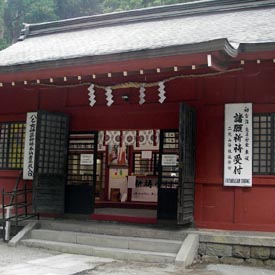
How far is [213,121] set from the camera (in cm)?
916

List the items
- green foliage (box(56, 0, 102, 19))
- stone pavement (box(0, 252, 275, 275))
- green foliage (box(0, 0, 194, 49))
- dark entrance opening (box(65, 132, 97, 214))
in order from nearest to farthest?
stone pavement (box(0, 252, 275, 275)) → dark entrance opening (box(65, 132, 97, 214)) → green foliage (box(0, 0, 194, 49)) → green foliage (box(56, 0, 102, 19))

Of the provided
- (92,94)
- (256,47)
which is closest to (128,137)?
(92,94)

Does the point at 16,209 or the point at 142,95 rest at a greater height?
the point at 142,95

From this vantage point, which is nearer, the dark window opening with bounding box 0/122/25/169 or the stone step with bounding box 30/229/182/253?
the stone step with bounding box 30/229/182/253

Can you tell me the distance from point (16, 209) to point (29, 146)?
195cm

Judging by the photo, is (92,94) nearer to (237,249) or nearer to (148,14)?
(148,14)

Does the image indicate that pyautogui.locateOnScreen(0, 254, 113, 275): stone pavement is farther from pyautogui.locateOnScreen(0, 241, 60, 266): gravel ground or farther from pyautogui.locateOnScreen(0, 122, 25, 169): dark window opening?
pyautogui.locateOnScreen(0, 122, 25, 169): dark window opening

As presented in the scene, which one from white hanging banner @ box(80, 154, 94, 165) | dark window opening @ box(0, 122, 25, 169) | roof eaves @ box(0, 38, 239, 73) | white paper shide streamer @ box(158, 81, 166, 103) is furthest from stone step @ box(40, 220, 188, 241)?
roof eaves @ box(0, 38, 239, 73)

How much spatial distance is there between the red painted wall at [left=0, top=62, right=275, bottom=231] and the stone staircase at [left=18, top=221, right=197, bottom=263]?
1.03 m

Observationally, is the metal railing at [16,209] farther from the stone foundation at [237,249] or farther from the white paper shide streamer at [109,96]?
the stone foundation at [237,249]

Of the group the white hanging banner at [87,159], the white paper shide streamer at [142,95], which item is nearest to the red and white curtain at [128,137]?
the white hanging banner at [87,159]

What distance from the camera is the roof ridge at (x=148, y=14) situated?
40.1 feet

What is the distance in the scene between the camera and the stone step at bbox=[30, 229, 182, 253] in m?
8.35

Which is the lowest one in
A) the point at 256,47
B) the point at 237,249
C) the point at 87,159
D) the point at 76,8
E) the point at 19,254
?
the point at 19,254
